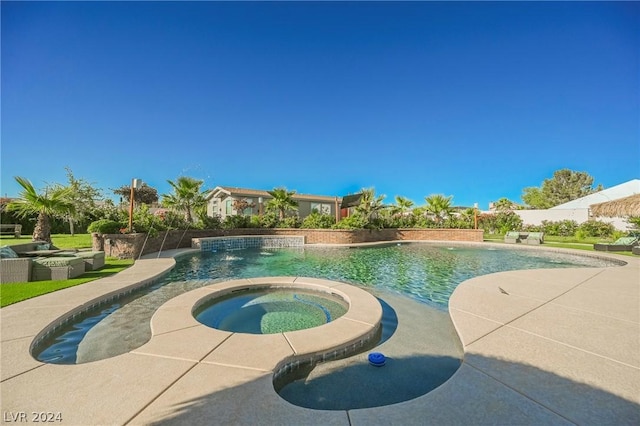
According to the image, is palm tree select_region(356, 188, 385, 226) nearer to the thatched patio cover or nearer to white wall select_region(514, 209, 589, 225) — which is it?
the thatched patio cover

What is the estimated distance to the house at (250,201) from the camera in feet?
86.5

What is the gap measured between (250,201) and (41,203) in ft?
61.1

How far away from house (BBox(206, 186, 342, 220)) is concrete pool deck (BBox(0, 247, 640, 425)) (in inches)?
812

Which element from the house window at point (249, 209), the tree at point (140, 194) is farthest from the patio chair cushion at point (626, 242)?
the tree at point (140, 194)

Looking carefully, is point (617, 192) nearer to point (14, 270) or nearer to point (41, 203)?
point (14, 270)

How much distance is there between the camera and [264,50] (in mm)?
14445

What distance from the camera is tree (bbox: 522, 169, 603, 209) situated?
137ft

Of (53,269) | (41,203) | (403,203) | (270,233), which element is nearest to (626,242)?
(403,203)

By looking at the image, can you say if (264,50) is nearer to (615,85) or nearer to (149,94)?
(149,94)

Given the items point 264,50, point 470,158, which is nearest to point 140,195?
point 264,50

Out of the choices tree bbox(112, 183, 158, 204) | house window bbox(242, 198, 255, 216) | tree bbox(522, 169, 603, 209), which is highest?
tree bbox(522, 169, 603, 209)

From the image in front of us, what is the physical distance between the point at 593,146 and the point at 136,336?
146ft

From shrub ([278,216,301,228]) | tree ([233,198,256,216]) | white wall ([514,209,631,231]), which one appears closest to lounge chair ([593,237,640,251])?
white wall ([514,209,631,231])

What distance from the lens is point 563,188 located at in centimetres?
4288
